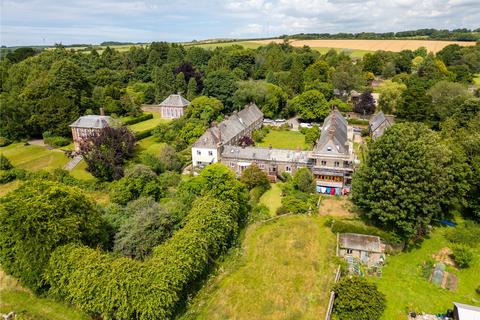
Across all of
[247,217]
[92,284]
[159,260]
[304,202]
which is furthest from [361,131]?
[92,284]

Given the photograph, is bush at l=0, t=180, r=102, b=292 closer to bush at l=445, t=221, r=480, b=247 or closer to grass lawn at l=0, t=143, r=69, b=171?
grass lawn at l=0, t=143, r=69, b=171

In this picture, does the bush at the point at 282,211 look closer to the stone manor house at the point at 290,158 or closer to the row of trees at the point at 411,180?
the stone manor house at the point at 290,158

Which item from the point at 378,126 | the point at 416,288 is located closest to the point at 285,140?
the point at 378,126

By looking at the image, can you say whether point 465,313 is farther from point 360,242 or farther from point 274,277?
point 274,277

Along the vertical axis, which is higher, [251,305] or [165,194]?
[165,194]

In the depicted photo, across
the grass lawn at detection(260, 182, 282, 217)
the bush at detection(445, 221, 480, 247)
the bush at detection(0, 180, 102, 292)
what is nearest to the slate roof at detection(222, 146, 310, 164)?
the grass lawn at detection(260, 182, 282, 217)

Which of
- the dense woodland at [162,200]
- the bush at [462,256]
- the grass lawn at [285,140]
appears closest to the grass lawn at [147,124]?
the dense woodland at [162,200]

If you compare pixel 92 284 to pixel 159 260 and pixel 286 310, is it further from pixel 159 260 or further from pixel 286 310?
pixel 286 310
